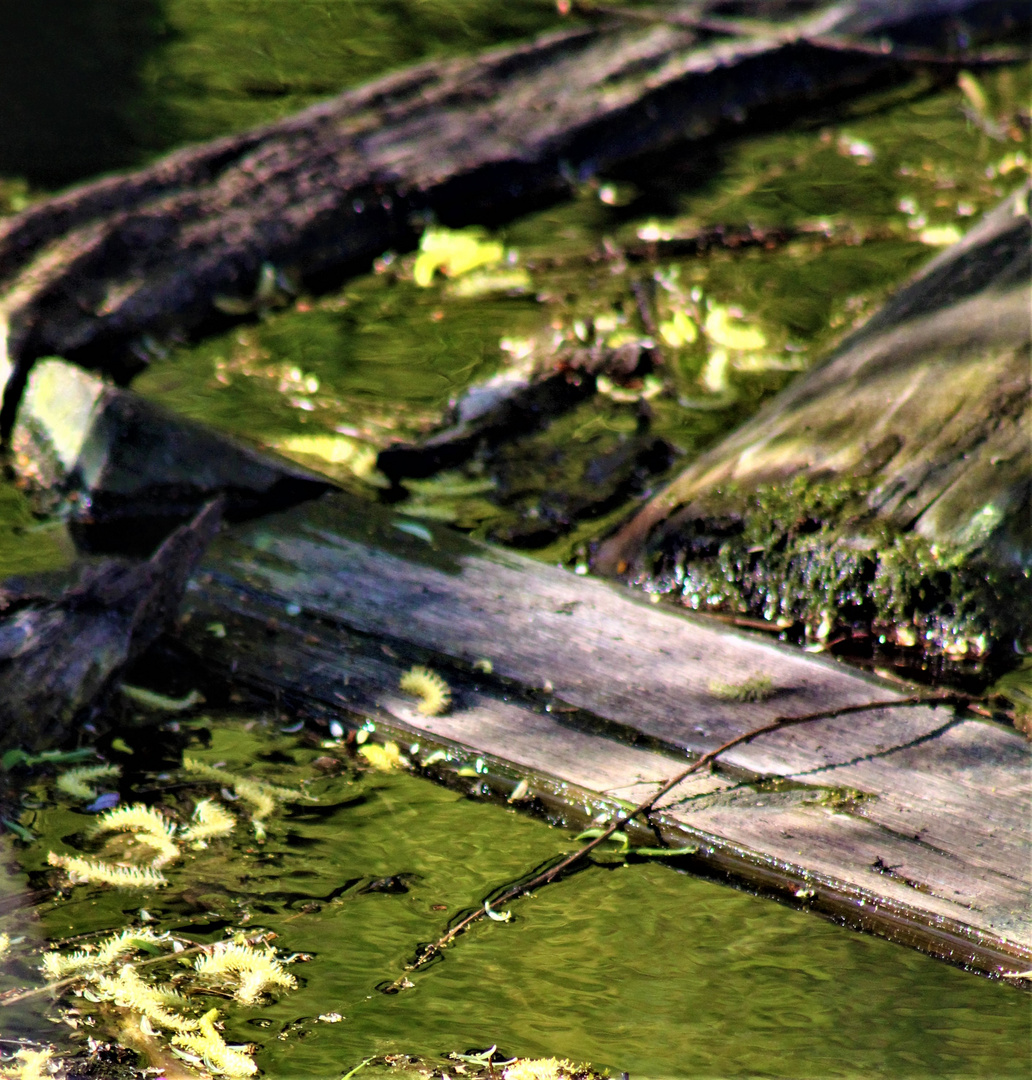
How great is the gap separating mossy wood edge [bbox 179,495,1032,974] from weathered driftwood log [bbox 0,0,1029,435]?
1.03 metres

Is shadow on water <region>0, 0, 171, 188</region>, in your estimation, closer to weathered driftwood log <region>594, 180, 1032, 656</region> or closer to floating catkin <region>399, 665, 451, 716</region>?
weathered driftwood log <region>594, 180, 1032, 656</region>

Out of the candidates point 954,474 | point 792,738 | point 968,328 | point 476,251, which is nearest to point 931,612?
point 954,474

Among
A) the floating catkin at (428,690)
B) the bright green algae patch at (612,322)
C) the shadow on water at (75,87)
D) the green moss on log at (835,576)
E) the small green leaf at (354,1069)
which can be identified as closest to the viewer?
the small green leaf at (354,1069)

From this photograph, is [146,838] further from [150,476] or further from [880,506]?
[880,506]

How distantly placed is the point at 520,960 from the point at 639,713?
1.63 ft

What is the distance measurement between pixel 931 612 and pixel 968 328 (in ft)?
2.56

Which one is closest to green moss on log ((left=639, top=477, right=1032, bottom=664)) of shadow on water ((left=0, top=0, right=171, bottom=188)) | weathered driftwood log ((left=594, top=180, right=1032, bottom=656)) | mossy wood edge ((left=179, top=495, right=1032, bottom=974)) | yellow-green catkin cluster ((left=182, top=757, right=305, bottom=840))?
weathered driftwood log ((left=594, top=180, right=1032, bottom=656))

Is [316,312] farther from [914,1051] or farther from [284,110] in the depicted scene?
[914,1051]

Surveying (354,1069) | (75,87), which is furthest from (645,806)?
(75,87)

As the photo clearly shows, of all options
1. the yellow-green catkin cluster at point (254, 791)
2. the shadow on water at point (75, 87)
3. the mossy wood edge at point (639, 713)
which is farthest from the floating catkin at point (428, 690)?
the shadow on water at point (75, 87)

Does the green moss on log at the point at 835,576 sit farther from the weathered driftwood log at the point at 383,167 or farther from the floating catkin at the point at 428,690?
the weathered driftwood log at the point at 383,167

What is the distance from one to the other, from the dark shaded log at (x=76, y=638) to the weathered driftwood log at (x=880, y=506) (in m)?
0.88

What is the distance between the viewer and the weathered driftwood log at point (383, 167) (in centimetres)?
341

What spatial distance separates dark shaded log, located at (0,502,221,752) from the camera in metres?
2.09
